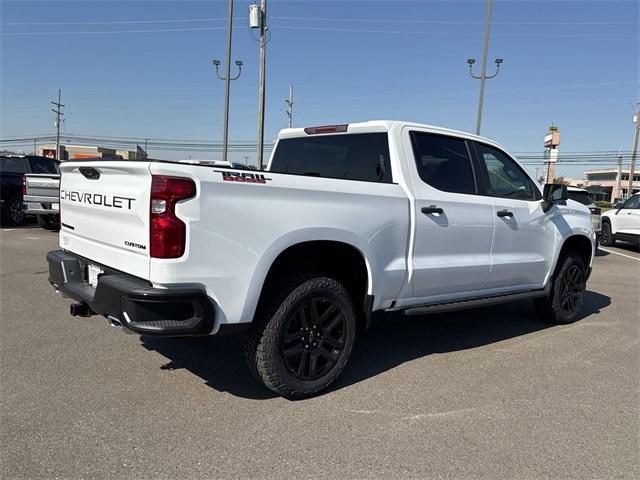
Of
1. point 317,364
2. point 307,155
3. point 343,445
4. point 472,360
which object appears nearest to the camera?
point 343,445

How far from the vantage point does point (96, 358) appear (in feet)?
13.5

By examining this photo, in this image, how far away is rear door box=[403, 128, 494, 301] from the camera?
4.07 m

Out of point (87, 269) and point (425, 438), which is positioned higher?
point (87, 269)

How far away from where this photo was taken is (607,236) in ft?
49.5

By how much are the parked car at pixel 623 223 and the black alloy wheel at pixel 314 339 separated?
12903mm

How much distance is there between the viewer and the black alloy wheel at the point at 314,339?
346cm

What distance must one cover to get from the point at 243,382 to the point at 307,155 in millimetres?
2185

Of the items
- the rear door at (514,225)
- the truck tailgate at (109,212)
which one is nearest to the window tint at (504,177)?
the rear door at (514,225)

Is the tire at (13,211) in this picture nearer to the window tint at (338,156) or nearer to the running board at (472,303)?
the window tint at (338,156)

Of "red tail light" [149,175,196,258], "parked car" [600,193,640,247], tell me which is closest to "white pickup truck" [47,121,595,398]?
"red tail light" [149,175,196,258]

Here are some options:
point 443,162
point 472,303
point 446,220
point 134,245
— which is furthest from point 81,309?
point 472,303

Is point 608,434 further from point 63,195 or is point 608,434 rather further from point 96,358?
point 63,195

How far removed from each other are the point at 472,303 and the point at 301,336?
1.84 meters

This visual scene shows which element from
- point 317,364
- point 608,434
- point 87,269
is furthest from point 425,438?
point 87,269
